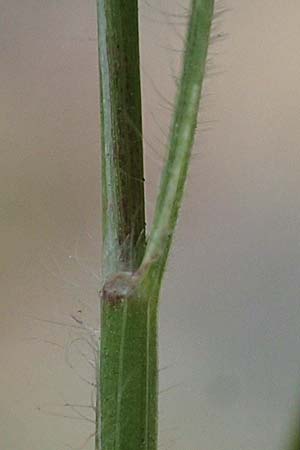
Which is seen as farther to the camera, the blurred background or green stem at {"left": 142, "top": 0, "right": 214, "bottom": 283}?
the blurred background

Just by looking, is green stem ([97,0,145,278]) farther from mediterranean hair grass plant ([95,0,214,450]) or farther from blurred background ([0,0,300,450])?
blurred background ([0,0,300,450])

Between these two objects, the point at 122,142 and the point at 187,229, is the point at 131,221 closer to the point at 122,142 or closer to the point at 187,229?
the point at 122,142

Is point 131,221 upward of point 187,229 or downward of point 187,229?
upward

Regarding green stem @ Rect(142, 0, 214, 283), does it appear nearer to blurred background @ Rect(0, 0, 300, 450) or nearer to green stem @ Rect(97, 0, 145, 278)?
green stem @ Rect(97, 0, 145, 278)

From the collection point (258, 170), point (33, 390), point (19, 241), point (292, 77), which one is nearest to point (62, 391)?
point (33, 390)

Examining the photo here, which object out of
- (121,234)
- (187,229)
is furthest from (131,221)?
(187,229)

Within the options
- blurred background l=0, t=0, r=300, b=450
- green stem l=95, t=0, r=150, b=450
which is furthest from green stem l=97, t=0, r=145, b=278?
blurred background l=0, t=0, r=300, b=450

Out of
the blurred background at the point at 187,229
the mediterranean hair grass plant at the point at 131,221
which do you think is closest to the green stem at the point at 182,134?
the mediterranean hair grass plant at the point at 131,221

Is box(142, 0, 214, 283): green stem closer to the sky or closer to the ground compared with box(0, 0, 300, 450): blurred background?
closer to the sky

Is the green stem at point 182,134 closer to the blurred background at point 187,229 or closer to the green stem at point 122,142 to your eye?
the green stem at point 122,142
